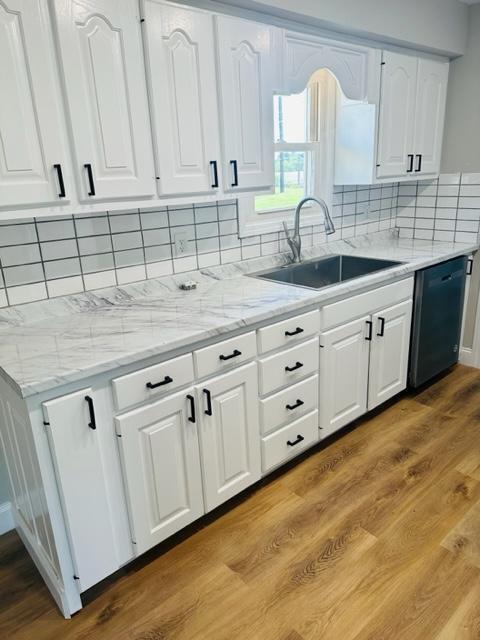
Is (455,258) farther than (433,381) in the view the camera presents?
No

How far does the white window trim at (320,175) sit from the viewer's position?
8.76 ft

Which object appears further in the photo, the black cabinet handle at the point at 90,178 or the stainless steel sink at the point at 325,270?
the stainless steel sink at the point at 325,270

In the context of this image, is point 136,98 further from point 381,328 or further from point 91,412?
point 381,328

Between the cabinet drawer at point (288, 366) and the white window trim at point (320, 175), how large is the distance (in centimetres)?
80

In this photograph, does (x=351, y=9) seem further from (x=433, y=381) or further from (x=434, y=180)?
(x=433, y=381)

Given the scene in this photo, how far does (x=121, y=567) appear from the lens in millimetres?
1742

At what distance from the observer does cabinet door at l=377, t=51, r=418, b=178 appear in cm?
269

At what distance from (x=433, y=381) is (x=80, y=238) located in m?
2.54

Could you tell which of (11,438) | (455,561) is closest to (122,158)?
(11,438)

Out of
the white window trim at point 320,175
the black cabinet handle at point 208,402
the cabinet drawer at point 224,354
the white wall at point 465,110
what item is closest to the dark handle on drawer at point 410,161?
the white wall at point 465,110

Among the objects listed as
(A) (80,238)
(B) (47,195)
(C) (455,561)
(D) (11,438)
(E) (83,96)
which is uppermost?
(E) (83,96)

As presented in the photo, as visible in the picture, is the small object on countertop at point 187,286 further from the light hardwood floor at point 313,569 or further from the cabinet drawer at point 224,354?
the light hardwood floor at point 313,569

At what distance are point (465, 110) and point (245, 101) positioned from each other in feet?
6.10

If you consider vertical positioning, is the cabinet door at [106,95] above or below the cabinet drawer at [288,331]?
above
